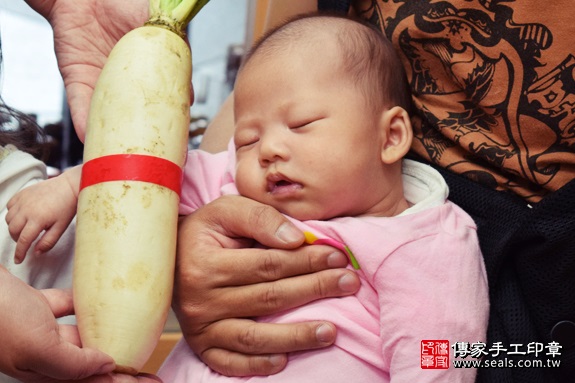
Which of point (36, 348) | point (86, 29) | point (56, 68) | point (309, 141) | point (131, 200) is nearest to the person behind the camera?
point (36, 348)

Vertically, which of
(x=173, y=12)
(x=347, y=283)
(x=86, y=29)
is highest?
(x=173, y=12)

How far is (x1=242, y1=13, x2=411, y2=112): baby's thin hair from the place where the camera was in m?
1.02

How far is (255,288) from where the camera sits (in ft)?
2.96

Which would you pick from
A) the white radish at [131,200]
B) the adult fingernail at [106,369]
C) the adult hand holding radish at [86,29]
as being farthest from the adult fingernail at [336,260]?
the adult hand holding radish at [86,29]

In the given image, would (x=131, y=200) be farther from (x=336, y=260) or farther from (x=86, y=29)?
(x=86, y=29)

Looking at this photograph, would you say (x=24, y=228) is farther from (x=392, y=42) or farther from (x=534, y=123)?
(x=534, y=123)

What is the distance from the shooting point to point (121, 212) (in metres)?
0.83

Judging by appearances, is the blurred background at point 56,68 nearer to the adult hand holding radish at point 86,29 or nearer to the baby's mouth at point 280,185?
the adult hand holding radish at point 86,29

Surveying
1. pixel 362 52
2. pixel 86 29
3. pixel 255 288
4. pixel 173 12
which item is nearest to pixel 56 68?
pixel 86 29

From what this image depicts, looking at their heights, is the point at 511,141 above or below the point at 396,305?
above

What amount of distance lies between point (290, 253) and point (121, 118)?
33cm

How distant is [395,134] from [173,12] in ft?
1.43

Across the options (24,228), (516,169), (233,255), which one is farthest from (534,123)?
(24,228)

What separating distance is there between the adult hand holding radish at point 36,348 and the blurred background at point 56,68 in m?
2.09
